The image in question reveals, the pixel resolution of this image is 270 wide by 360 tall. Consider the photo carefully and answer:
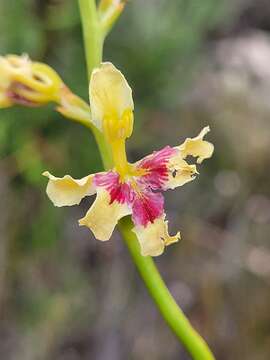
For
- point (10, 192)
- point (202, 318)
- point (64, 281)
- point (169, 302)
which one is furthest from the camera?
point (202, 318)

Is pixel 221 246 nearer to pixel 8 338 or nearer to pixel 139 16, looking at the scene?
pixel 8 338

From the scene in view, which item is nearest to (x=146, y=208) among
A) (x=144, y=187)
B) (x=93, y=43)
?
(x=144, y=187)

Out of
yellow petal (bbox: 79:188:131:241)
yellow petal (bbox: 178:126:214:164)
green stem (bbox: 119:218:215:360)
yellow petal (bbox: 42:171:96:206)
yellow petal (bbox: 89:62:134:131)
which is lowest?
green stem (bbox: 119:218:215:360)

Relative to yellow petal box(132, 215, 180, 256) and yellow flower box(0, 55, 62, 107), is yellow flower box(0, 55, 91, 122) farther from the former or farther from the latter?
yellow petal box(132, 215, 180, 256)

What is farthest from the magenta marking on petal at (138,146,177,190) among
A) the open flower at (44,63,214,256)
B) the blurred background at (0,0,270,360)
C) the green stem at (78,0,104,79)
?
the blurred background at (0,0,270,360)

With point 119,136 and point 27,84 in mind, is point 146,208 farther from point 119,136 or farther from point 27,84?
point 27,84

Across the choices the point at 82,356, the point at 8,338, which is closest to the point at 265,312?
the point at 82,356

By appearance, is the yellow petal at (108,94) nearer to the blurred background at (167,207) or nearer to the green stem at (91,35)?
the green stem at (91,35)
